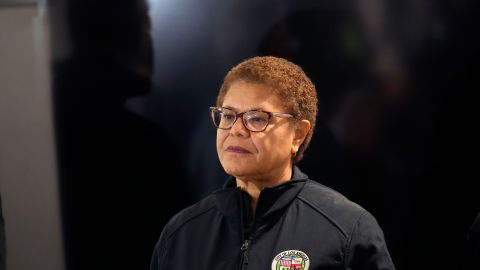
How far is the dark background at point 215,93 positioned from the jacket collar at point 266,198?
15.5 inches

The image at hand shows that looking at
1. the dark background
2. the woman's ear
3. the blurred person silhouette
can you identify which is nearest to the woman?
the woman's ear

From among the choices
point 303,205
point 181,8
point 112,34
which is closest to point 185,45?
point 181,8

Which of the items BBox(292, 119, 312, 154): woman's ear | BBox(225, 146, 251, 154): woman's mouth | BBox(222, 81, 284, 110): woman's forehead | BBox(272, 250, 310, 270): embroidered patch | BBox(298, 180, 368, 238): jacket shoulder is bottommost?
BBox(272, 250, 310, 270): embroidered patch

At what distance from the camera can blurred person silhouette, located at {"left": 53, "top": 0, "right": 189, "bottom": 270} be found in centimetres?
209

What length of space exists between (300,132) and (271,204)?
9.4 inches

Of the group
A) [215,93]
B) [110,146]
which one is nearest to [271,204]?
[215,93]

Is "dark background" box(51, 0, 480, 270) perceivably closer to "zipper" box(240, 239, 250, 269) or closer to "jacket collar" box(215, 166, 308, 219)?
"jacket collar" box(215, 166, 308, 219)

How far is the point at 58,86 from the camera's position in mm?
2135

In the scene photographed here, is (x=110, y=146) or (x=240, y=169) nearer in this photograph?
(x=240, y=169)

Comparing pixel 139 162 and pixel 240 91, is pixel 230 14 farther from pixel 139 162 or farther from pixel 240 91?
pixel 139 162

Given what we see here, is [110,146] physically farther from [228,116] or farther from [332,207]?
[332,207]

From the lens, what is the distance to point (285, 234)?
156 cm

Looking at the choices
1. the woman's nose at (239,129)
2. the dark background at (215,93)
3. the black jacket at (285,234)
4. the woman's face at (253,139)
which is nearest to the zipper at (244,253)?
the black jacket at (285,234)

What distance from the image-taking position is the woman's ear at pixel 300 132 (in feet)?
5.43
